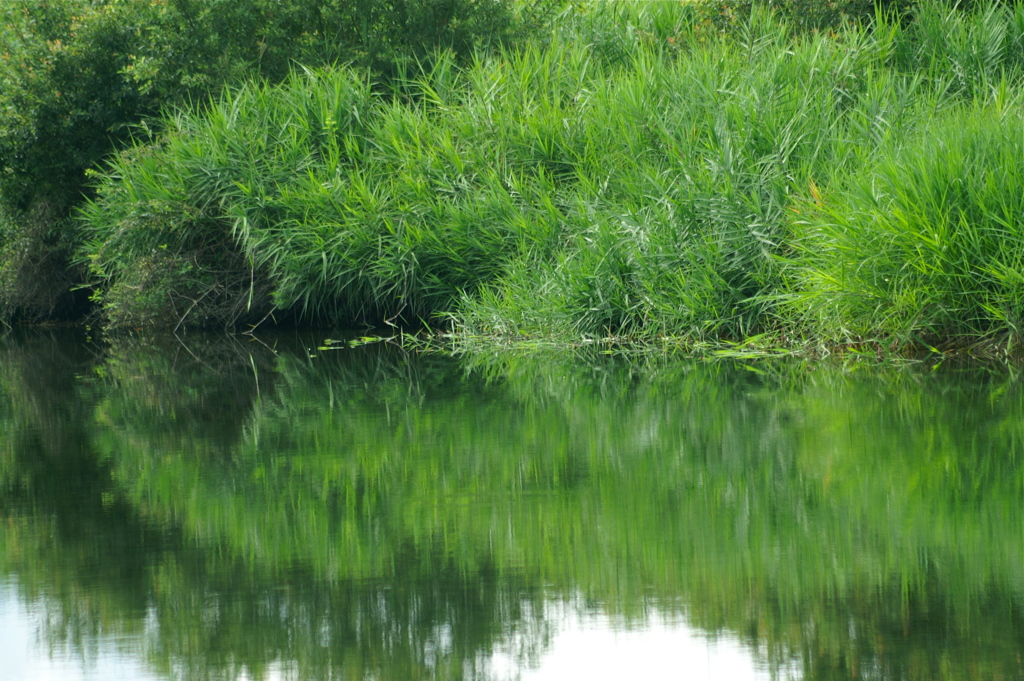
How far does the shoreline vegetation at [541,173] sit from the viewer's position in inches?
298

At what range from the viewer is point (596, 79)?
1158cm

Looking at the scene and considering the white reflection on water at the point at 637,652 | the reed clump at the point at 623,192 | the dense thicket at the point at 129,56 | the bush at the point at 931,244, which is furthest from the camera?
the dense thicket at the point at 129,56

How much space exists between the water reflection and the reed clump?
103 cm

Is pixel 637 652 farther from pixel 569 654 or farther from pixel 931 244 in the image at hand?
pixel 931 244

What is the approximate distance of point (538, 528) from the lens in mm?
3773

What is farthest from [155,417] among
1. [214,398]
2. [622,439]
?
[622,439]

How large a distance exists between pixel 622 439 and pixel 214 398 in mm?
3214

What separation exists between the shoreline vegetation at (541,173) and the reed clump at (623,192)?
0.03 m

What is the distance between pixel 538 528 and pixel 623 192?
248 inches

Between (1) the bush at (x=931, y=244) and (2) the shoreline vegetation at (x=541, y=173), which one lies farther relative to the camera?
(2) the shoreline vegetation at (x=541, y=173)

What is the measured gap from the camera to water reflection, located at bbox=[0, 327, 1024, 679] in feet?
9.21

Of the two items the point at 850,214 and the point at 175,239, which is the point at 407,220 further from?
the point at 850,214

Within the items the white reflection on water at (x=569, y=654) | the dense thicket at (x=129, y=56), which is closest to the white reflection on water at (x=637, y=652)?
the white reflection on water at (x=569, y=654)

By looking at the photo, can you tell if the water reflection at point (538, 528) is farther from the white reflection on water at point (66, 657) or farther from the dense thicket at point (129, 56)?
the dense thicket at point (129, 56)
